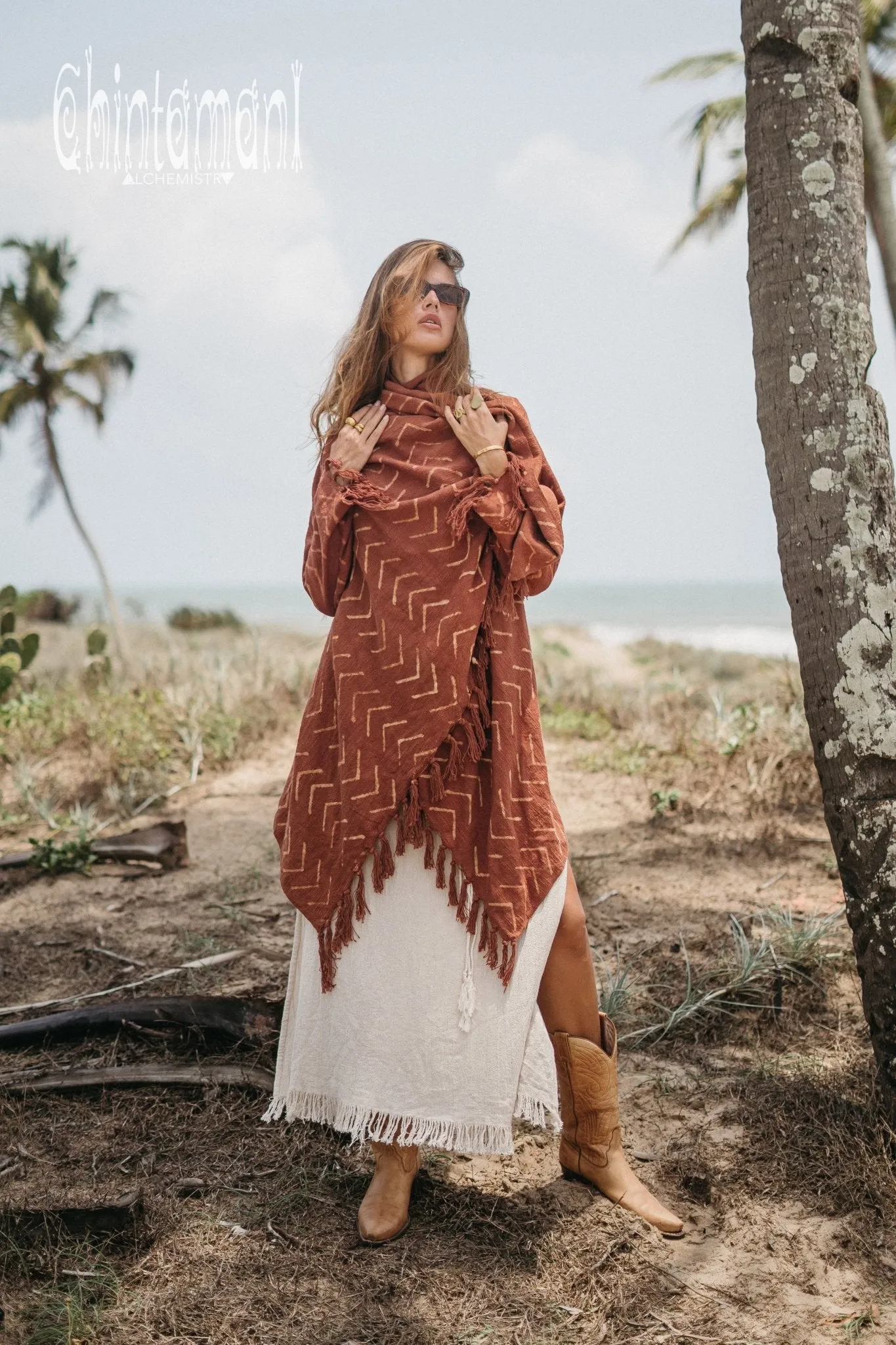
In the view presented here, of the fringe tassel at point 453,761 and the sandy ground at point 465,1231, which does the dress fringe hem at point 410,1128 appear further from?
the fringe tassel at point 453,761

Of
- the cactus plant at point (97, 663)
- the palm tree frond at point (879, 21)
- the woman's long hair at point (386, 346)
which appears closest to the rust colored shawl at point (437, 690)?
the woman's long hair at point (386, 346)

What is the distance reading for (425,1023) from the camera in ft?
7.63

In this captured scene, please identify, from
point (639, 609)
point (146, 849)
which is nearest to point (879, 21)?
point (146, 849)

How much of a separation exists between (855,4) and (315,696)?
219cm

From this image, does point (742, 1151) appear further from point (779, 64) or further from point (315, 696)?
point (779, 64)

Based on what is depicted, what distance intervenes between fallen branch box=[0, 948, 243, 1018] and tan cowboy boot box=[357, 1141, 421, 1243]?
1.40 metres

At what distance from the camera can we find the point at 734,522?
86688 millimetres

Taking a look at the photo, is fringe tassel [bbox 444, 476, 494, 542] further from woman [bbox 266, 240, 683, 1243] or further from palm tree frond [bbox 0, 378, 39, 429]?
palm tree frond [bbox 0, 378, 39, 429]

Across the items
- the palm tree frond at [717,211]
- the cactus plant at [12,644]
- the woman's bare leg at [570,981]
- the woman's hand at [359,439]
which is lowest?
the woman's bare leg at [570,981]

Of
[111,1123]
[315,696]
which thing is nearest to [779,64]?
[315,696]

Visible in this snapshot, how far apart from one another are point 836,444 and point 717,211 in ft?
44.7

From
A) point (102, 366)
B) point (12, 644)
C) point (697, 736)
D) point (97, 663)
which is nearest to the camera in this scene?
point (697, 736)

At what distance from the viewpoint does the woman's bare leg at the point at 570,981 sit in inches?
96.7

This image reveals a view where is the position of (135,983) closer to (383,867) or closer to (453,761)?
(383,867)
